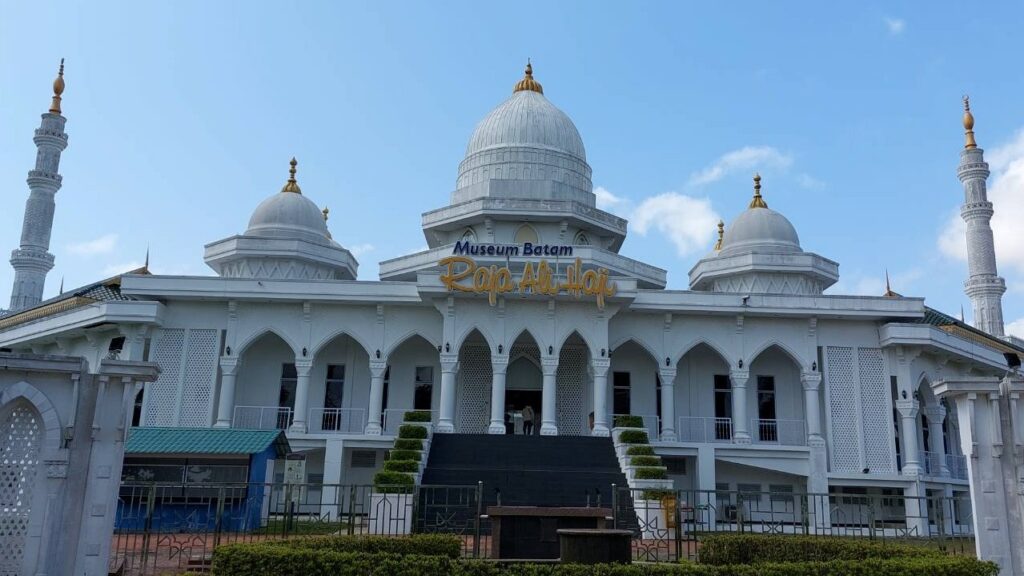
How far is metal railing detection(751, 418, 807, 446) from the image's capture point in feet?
83.0

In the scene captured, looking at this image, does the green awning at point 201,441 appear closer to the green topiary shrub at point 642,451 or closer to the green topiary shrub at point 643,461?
the green topiary shrub at point 643,461

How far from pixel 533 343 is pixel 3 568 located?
17605 millimetres

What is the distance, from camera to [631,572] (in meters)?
8.94

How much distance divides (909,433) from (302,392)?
17.4 m

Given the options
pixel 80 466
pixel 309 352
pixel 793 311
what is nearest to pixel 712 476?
pixel 793 311

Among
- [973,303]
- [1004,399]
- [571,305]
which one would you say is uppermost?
[973,303]

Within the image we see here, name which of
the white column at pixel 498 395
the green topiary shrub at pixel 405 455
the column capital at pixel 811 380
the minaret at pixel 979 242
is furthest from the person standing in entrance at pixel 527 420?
the minaret at pixel 979 242

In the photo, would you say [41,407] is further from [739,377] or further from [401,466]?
[739,377]

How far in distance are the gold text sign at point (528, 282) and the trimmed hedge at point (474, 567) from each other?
14018 mm

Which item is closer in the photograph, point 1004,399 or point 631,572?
point 631,572

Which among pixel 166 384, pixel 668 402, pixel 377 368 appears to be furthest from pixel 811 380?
pixel 166 384

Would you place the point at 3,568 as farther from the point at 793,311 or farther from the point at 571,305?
the point at 793,311

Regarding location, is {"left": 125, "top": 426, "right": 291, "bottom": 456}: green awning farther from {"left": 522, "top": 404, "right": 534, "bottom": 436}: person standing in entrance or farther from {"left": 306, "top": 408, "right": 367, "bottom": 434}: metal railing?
{"left": 522, "top": 404, "right": 534, "bottom": 436}: person standing in entrance

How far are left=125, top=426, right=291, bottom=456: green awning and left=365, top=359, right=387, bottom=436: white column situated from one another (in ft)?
15.3
